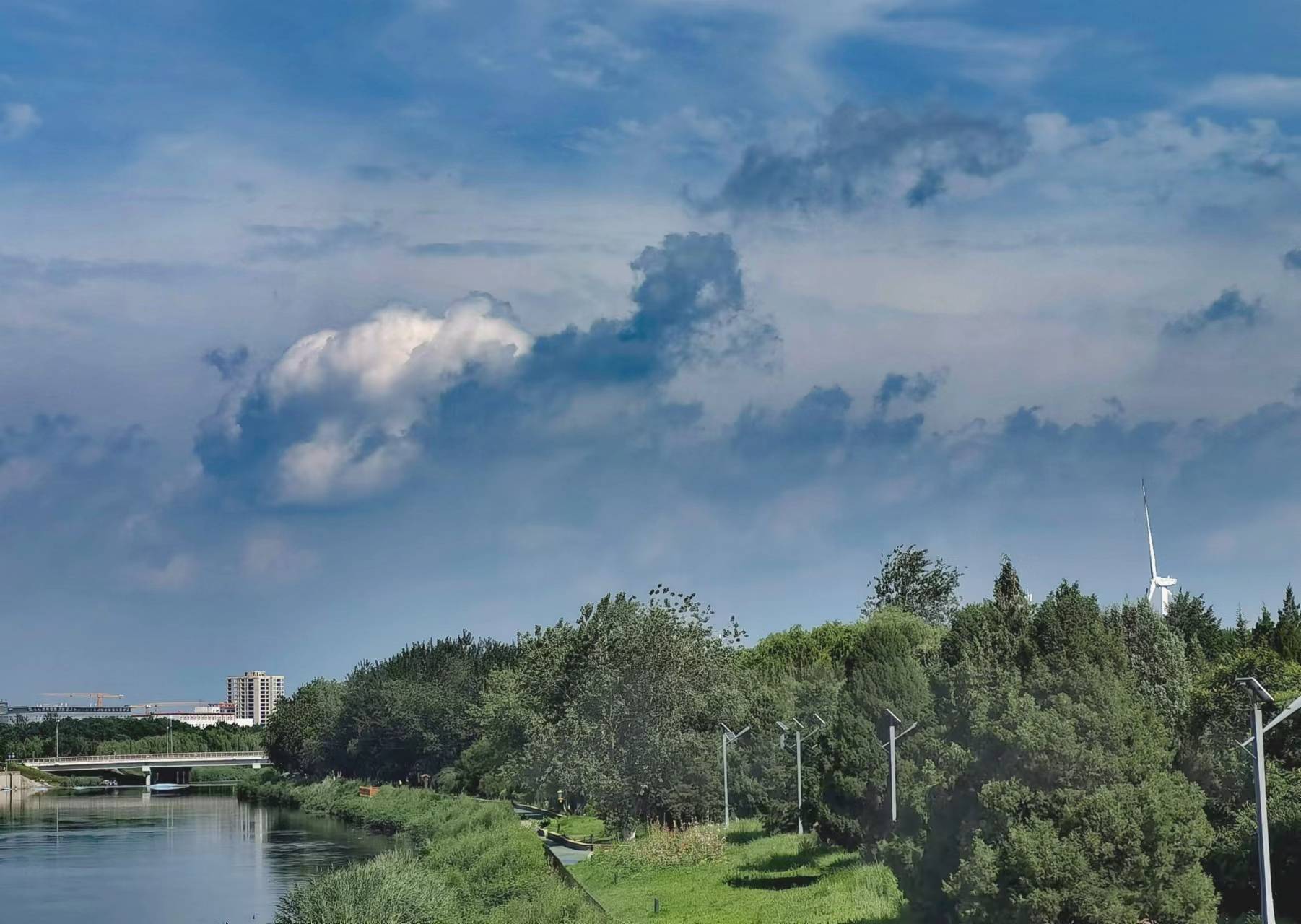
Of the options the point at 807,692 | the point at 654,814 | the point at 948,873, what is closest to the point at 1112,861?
the point at 948,873

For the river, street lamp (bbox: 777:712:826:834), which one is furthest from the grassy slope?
street lamp (bbox: 777:712:826:834)

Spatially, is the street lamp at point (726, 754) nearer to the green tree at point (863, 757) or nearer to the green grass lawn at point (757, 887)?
the green grass lawn at point (757, 887)

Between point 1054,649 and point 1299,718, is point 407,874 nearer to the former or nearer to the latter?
point 1054,649

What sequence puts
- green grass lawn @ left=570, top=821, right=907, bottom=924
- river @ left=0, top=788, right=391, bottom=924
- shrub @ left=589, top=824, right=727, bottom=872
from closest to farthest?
green grass lawn @ left=570, top=821, right=907, bottom=924
shrub @ left=589, top=824, right=727, bottom=872
river @ left=0, top=788, right=391, bottom=924

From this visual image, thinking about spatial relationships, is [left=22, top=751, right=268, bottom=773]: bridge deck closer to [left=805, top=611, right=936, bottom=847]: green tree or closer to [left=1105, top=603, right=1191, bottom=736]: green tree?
[left=805, top=611, right=936, bottom=847]: green tree

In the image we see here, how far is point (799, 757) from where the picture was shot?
67.2 meters

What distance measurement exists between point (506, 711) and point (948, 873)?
63028mm

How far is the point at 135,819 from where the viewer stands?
126 meters

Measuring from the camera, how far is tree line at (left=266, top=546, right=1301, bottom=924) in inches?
1352

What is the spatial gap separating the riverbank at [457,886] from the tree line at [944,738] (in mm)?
7009

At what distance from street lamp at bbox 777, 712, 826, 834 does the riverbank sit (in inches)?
452

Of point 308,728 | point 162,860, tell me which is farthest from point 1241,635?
point 308,728

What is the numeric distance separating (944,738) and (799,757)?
23.8 meters

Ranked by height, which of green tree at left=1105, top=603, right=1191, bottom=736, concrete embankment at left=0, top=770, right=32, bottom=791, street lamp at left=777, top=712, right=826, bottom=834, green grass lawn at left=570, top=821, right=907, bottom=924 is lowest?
concrete embankment at left=0, top=770, right=32, bottom=791
